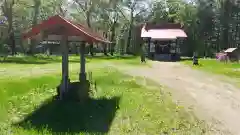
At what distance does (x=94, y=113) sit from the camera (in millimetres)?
12297

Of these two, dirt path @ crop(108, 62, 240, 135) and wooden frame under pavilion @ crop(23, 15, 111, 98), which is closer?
dirt path @ crop(108, 62, 240, 135)

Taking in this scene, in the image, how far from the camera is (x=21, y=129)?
10.4 m

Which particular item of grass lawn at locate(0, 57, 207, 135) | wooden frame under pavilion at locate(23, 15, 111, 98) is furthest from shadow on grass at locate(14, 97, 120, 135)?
wooden frame under pavilion at locate(23, 15, 111, 98)

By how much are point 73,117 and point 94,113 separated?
77cm

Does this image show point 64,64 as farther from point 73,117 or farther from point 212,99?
point 212,99

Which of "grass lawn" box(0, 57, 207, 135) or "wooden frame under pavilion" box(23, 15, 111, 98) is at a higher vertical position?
"wooden frame under pavilion" box(23, 15, 111, 98)

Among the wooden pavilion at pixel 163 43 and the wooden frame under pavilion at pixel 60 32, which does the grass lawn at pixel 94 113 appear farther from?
the wooden pavilion at pixel 163 43

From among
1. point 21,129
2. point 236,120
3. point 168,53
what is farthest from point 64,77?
point 168,53

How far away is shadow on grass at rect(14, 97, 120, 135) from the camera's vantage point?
10.7 m

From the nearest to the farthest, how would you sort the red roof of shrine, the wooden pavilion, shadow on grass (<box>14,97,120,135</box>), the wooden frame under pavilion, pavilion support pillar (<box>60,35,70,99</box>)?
shadow on grass (<box>14,97,120,135</box>) < the wooden frame under pavilion < pavilion support pillar (<box>60,35,70,99</box>) < the wooden pavilion < the red roof of shrine

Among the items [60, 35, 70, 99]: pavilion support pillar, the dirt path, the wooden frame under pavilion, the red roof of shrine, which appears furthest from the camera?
the red roof of shrine

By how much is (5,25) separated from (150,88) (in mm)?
49046

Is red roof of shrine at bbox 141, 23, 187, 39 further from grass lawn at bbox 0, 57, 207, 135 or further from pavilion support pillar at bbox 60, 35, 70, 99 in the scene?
pavilion support pillar at bbox 60, 35, 70, 99

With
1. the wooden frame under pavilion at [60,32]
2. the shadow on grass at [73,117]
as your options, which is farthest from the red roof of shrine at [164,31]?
the shadow on grass at [73,117]
